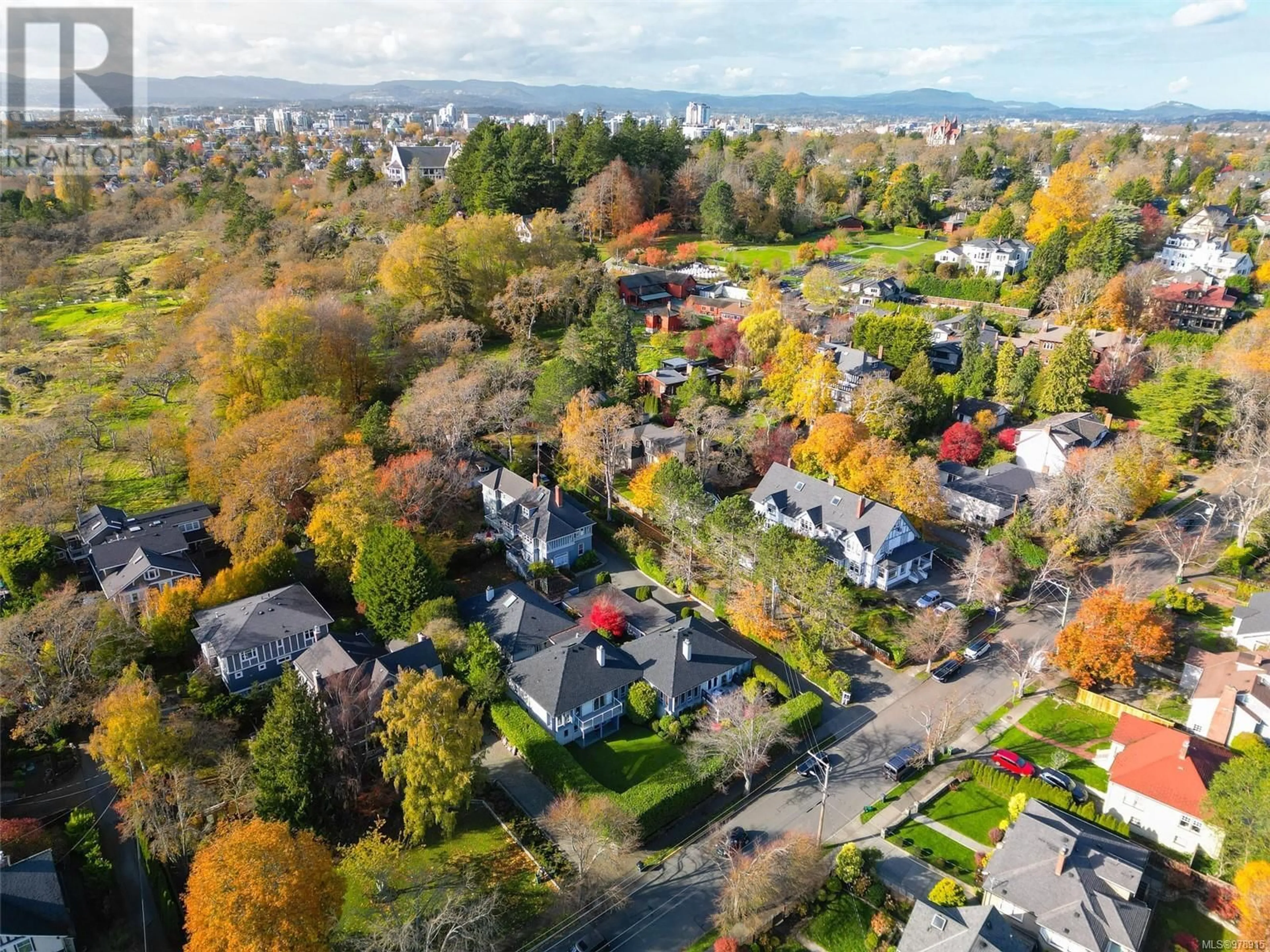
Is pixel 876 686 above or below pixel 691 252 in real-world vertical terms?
below

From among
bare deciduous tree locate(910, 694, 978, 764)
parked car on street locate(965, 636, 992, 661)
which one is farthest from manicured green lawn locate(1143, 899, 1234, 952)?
parked car on street locate(965, 636, 992, 661)

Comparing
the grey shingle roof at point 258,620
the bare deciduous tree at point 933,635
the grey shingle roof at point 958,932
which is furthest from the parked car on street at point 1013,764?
the grey shingle roof at point 258,620

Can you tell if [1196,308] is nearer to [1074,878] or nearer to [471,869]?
[1074,878]

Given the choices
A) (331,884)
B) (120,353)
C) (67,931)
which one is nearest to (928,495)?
(331,884)

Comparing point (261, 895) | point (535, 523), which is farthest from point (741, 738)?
point (535, 523)

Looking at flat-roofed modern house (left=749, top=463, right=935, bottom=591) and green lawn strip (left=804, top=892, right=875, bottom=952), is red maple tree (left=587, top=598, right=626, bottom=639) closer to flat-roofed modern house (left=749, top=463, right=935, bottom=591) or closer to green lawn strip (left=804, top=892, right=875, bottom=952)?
flat-roofed modern house (left=749, top=463, right=935, bottom=591)

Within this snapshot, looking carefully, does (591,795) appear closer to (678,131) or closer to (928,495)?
(928,495)

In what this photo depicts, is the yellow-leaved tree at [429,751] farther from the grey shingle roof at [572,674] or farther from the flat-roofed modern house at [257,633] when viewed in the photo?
the flat-roofed modern house at [257,633]
